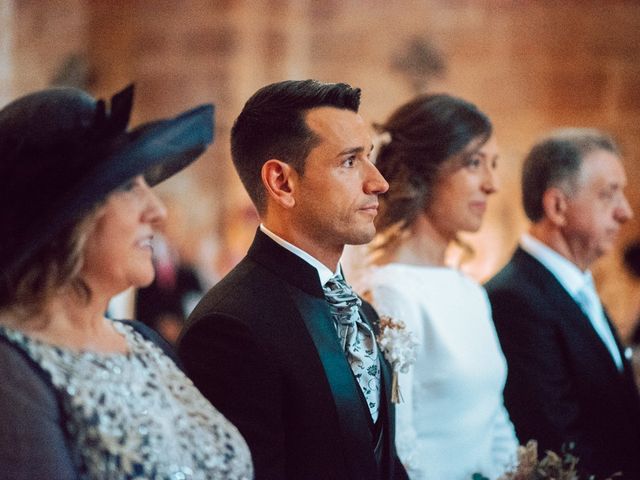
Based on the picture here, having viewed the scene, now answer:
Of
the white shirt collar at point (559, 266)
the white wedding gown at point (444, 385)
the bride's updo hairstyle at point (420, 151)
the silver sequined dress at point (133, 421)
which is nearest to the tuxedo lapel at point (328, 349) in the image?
the silver sequined dress at point (133, 421)

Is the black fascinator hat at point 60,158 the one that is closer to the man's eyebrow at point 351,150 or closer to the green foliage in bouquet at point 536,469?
the man's eyebrow at point 351,150

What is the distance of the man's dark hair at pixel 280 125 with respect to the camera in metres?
2.31

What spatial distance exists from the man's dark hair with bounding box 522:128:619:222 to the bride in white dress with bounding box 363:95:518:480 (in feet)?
1.92

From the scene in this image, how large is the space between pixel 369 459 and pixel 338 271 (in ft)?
1.55

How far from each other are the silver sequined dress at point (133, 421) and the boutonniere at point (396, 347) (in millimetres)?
638

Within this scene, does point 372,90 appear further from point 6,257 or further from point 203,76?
point 6,257

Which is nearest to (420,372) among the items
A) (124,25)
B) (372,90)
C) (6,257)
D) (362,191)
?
(362,191)

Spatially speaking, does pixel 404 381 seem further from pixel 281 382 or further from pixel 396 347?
pixel 281 382

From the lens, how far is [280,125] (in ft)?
7.59

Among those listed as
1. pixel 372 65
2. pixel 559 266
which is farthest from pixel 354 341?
pixel 372 65

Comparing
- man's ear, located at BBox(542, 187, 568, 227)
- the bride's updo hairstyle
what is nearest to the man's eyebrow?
the bride's updo hairstyle

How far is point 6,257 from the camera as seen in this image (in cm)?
167

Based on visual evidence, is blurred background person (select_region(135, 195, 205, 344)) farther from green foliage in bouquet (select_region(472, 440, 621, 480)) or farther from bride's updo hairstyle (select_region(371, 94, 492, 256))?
green foliage in bouquet (select_region(472, 440, 621, 480))

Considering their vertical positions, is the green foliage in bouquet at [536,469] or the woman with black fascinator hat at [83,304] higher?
the woman with black fascinator hat at [83,304]
